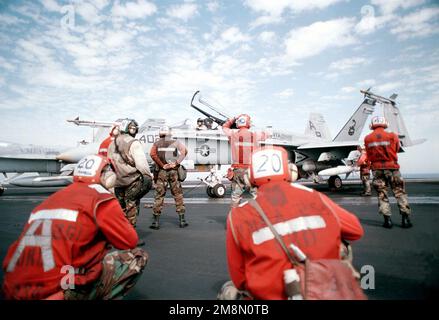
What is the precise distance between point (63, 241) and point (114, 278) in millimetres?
598

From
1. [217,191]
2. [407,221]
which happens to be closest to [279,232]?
[407,221]

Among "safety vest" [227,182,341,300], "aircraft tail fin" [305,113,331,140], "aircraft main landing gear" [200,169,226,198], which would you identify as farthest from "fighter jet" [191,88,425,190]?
"safety vest" [227,182,341,300]

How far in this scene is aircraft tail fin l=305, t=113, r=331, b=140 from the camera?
60.6ft

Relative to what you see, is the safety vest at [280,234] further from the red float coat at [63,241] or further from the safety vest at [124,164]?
the safety vest at [124,164]

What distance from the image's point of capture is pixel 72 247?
63.5 inches

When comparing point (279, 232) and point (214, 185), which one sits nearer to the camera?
point (279, 232)

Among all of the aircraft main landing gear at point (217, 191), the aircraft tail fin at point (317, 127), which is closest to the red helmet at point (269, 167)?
the aircraft main landing gear at point (217, 191)

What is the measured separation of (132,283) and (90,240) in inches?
26.4

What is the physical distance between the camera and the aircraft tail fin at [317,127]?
1848cm

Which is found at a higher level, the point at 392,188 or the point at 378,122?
the point at 378,122

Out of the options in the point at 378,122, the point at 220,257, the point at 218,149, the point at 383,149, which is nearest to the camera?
the point at 220,257

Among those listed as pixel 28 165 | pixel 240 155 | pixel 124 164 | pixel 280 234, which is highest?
pixel 240 155

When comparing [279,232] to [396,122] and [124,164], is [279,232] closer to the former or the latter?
[124,164]
